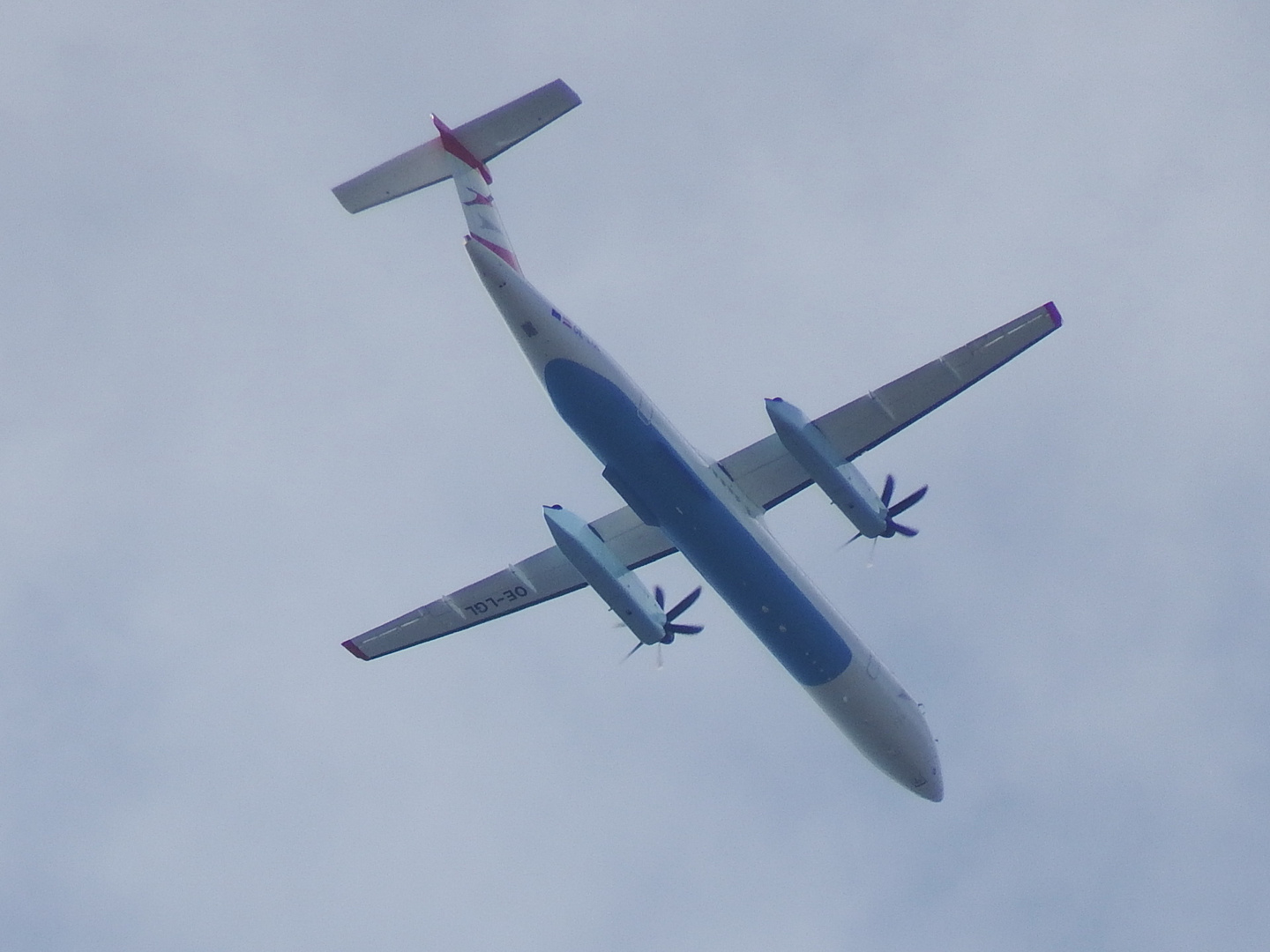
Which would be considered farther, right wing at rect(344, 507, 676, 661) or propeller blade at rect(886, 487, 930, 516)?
right wing at rect(344, 507, 676, 661)

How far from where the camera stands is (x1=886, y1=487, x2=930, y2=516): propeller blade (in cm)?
3547

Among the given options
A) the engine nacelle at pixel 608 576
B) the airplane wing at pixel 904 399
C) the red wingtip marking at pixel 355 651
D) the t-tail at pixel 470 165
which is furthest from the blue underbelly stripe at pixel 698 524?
the red wingtip marking at pixel 355 651

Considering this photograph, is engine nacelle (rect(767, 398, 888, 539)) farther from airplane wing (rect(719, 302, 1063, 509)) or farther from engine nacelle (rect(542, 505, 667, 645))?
engine nacelle (rect(542, 505, 667, 645))

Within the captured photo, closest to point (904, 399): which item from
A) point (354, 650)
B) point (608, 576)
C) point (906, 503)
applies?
point (906, 503)

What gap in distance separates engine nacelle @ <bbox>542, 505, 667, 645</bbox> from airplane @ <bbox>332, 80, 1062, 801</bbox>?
4 centimetres

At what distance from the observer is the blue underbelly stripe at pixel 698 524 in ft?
108

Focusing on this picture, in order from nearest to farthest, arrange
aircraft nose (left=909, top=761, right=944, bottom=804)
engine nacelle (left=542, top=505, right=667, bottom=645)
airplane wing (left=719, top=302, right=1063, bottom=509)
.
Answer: airplane wing (left=719, top=302, right=1063, bottom=509), engine nacelle (left=542, top=505, right=667, bottom=645), aircraft nose (left=909, top=761, right=944, bottom=804)

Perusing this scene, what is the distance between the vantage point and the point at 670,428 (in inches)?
1361

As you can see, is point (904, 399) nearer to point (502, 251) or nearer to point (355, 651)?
point (502, 251)

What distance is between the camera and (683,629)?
3697 centimetres

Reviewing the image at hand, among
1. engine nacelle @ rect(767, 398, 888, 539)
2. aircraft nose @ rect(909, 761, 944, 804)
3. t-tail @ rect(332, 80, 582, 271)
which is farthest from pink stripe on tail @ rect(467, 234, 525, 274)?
aircraft nose @ rect(909, 761, 944, 804)

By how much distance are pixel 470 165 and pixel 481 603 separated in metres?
11.9

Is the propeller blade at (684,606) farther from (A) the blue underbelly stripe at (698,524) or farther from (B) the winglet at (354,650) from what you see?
(B) the winglet at (354,650)

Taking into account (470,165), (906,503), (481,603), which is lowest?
(906,503)
